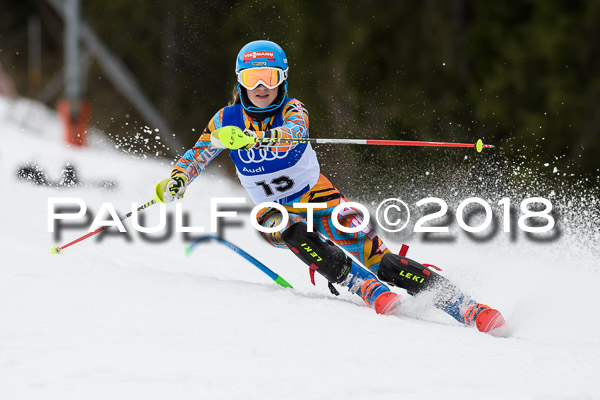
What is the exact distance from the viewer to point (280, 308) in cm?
316

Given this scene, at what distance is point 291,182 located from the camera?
3.76 m

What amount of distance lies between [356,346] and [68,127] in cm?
1040

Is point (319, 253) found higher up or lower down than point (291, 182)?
lower down

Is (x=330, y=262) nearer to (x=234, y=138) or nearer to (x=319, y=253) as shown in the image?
(x=319, y=253)

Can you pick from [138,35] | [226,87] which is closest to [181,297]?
[226,87]

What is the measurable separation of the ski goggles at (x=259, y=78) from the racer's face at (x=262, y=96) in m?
0.04

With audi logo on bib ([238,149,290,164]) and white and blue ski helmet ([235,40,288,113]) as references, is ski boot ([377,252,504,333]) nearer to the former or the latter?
audi logo on bib ([238,149,290,164])

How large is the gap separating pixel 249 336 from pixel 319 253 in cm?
85

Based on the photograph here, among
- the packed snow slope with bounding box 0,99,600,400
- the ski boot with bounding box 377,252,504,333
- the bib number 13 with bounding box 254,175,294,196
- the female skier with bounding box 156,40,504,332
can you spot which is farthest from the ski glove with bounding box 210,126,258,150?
the ski boot with bounding box 377,252,504,333

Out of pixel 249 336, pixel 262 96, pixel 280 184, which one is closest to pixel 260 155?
pixel 280 184

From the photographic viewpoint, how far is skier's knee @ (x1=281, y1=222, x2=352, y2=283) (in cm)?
351

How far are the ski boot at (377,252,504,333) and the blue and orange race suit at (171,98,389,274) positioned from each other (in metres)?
0.10

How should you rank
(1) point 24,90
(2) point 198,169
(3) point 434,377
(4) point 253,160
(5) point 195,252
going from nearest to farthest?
(3) point 434,377, (4) point 253,160, (2) point 198,169, (5) point 195,252, (1) point 24,90

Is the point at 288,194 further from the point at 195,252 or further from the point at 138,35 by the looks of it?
the point at 138,35
